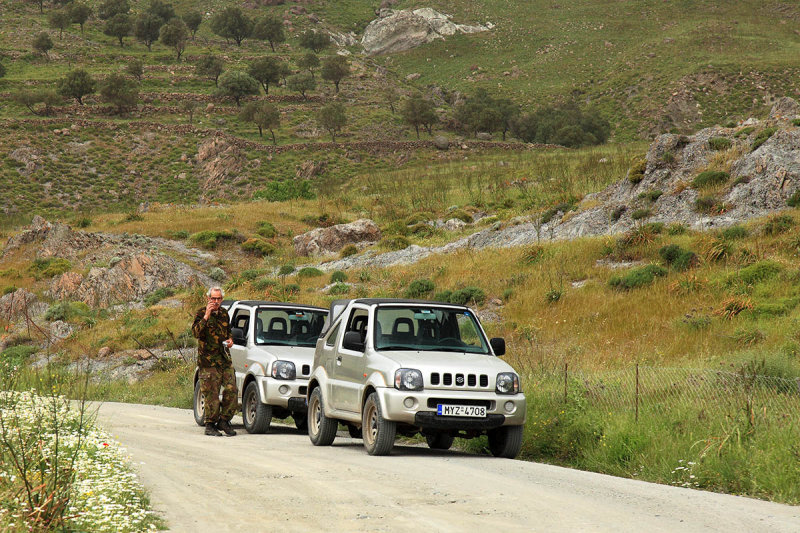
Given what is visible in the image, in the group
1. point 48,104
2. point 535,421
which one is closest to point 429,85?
point 48,104

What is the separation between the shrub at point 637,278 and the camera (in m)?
26.9

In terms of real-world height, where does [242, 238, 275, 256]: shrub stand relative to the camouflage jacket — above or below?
above

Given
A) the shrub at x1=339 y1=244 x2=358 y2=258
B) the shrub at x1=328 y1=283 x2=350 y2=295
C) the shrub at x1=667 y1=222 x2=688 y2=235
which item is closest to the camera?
the shrub at x1=667 y1=222 x2=688 y2=235

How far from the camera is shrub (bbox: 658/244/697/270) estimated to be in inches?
1074

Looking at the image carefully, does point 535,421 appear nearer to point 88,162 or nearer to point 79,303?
point 79,303

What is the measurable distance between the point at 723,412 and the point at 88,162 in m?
92.2

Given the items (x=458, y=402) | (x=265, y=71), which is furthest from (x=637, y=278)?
(x=265, y=71)

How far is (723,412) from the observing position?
34.1 ft

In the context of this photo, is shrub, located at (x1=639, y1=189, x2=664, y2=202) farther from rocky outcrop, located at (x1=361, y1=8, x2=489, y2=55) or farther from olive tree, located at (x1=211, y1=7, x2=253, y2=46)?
rocky outcrop, located at (x1=361, y1=8, x2=489, y2=55)

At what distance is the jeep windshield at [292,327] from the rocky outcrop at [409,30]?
17619cm

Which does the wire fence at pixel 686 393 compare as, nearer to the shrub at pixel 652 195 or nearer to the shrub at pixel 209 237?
the shrub at pixel 652 195

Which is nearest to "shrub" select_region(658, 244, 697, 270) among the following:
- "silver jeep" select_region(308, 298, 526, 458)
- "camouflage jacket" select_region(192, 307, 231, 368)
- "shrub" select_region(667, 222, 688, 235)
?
"shrub" select_region(667, 222, 688, 235)

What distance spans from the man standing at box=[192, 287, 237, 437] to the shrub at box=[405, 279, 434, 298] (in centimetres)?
1802

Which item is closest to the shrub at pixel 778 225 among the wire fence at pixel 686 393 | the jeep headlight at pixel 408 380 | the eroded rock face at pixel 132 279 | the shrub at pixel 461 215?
the wire fence at pixel 686 393
